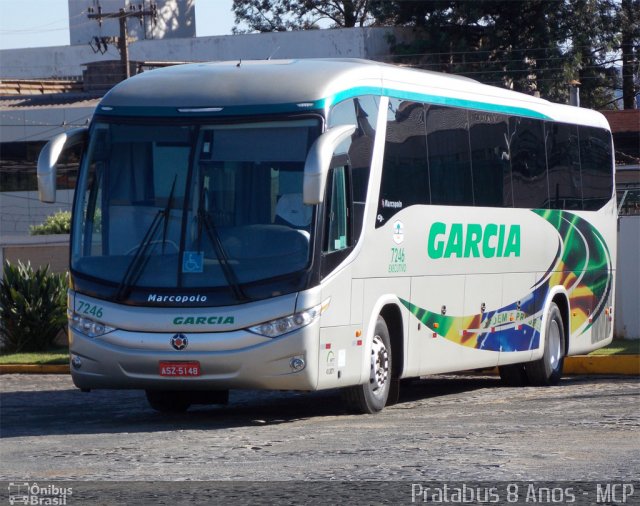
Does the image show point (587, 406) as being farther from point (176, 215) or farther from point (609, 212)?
point (609, 212)

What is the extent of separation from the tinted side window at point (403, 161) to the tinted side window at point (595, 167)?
5.15m

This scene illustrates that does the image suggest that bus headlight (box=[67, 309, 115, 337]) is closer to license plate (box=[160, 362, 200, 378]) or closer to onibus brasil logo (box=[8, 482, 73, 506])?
license plate (box=[160, 362, 200, 378])

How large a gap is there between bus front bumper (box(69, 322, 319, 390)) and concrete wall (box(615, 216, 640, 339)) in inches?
423

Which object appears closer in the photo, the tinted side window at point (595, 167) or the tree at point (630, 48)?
the tinted side window at point (595, 167)

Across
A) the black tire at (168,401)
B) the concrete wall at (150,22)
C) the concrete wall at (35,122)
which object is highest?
the concrete wall at (150,22)

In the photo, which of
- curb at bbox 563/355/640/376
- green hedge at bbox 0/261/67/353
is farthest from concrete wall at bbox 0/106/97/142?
curb at bbox 563/355/640/376

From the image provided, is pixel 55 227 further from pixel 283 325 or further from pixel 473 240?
pixel 283 325

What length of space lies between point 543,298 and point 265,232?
6.12 meters

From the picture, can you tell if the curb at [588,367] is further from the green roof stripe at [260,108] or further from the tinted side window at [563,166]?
the green roof stripe at [260,108]

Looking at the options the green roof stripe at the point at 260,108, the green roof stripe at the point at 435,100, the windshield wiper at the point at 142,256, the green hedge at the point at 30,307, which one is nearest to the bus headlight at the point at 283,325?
the windshield wiper at the point at 142,256

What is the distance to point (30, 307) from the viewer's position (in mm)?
21312

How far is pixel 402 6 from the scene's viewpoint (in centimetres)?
4825

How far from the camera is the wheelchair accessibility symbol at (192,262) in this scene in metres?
10.8

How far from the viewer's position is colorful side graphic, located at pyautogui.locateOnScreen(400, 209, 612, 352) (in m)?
13.6
